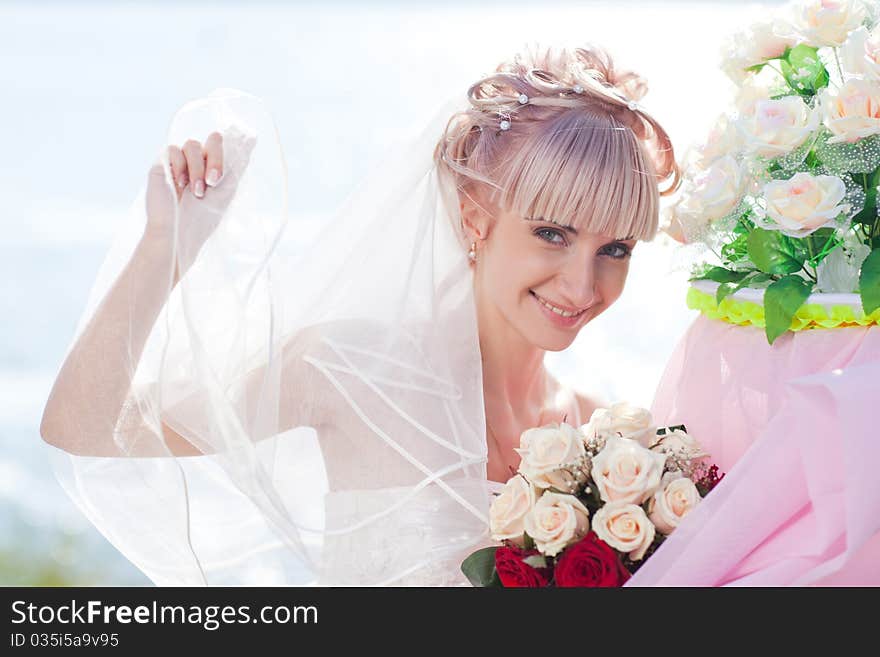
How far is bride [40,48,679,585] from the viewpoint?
1914 millimetres

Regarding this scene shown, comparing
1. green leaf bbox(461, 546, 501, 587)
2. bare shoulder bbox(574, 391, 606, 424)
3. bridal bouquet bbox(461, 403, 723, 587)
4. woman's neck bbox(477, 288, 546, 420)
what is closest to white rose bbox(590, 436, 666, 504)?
bridal bouquet bbox(461, 403, 723, 587)

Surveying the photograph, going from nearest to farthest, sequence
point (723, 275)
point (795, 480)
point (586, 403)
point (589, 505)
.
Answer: point (795, 480) < point (589, 505) < point (723, 275) < point (586, 403)

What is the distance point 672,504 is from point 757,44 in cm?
83

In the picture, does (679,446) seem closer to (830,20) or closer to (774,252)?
(774,252)

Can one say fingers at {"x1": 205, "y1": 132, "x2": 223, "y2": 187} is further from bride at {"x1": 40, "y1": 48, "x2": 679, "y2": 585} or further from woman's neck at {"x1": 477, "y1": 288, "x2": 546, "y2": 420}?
woman's neck at {"x1": 477, "y1": 288, "x2": 546, "y2": 420}

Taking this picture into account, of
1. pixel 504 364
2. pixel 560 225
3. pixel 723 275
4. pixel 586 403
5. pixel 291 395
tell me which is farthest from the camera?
pixel 586 403

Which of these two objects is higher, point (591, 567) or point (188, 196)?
point (188, 196)

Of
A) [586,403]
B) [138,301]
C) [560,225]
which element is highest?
[560,225]

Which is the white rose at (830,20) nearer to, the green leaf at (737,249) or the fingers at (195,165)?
the green leaf at (737,249)

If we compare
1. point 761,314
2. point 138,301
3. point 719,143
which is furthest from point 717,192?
point 138,301

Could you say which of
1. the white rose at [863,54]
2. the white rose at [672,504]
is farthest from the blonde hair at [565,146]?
the white rose at [672,504]

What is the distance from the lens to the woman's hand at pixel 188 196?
1.88 m

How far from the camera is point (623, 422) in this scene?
6.14ft
